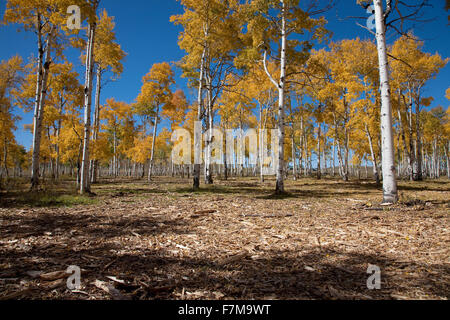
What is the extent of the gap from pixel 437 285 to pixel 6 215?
751cm

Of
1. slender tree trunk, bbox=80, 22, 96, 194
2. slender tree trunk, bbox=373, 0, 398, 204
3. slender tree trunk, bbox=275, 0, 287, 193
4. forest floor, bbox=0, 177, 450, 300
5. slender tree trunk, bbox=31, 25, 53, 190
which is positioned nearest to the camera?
forest floor, bbox=0, 177, 450, 300

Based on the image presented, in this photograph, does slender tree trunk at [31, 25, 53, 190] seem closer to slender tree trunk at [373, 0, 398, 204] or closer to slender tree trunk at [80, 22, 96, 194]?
slender tree trunk at [80, 22, 96, 194]

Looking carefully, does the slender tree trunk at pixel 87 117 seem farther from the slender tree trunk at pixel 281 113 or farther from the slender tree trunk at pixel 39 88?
the slender tree trunk at pixel 281 113

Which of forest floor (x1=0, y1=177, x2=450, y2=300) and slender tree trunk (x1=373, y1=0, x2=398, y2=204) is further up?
Answer: slender tree trunk (x1=373, y1=0, x2=398, y2=204)

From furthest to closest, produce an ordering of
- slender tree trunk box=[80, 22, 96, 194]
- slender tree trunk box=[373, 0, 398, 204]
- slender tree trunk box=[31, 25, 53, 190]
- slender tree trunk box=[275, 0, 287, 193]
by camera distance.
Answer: slender tree trunk box=[31, 25, 53, 190] → slender tree trunk box=[275, 0, 287, 193] → slender tree trunk box=[80, 22, 96, 194] → slender tree trunk box=[373, 0, 398, 204]

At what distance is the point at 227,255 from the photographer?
2.89 m

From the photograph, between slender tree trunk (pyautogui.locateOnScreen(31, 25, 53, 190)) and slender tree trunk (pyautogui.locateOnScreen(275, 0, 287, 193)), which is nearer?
slender tree trunk (pyautogui.locateOnScreen(275, 0, 287, 193))

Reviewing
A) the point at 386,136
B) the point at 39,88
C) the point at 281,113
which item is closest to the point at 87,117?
the point at 39,88

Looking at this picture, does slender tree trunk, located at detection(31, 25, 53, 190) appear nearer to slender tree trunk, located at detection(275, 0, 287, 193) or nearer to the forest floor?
the forest floor

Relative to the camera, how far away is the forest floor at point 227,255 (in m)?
1.98

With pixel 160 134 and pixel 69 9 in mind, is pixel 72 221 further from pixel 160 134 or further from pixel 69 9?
pixel 160 134

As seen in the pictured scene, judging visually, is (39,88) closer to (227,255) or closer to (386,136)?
(227,255)

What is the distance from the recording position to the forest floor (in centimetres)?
198

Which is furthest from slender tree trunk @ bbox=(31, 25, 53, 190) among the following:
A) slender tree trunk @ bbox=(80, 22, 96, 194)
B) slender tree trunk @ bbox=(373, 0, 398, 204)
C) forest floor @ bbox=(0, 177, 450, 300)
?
slender tree trunk @ bbox=(373, 0, 398, 204)
